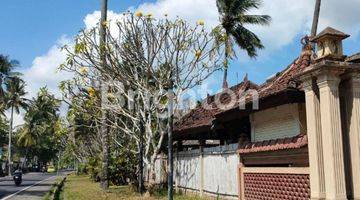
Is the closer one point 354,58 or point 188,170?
point 354,58

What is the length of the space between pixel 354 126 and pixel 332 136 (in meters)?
0.56

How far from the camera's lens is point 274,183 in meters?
11.5

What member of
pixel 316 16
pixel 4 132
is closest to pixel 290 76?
pixel 316 16

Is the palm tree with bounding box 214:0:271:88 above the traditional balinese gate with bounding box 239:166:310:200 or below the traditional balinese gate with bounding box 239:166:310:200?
above

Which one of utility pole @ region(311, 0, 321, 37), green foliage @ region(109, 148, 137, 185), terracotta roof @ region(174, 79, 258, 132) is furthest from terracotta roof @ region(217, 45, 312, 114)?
green foliage @ region(109, 148, 137, 185)

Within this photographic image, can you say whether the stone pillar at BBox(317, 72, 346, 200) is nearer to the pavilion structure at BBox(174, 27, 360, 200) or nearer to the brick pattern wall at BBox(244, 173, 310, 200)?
the pavilion structure at BBox(174, 27, 360, 200)

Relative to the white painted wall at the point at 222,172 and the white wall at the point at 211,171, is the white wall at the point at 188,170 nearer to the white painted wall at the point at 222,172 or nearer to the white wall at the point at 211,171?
the white wall at the point at 211,171

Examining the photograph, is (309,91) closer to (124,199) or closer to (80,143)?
(124,199)

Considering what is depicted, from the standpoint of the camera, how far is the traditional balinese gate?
10.2 meters

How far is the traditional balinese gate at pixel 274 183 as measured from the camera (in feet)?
33.4

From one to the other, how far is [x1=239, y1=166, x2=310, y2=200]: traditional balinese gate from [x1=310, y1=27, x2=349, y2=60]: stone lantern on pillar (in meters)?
2.41

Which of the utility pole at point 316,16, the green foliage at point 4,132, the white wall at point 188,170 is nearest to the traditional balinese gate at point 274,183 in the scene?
the white wall at point 188,170

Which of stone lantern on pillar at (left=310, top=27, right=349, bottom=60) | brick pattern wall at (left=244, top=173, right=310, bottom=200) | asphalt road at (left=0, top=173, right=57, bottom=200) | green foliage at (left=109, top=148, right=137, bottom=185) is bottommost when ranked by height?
asphalt road at (left=0, top=173, right=57, bottom=200)

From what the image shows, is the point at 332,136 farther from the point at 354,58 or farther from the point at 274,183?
the point at 274,183
